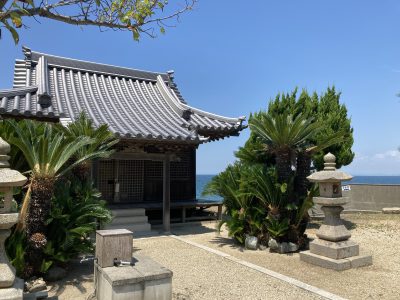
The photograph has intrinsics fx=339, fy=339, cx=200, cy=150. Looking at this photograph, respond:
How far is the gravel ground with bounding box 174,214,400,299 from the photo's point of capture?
18.5 ft

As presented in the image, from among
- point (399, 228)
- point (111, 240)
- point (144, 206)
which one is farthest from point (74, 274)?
point (399, 228)

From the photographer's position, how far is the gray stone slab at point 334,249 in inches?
275

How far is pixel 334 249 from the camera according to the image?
700 cm

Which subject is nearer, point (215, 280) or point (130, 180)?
point (215, 280)

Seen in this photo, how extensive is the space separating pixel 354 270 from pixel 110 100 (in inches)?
377

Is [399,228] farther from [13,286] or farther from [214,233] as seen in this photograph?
[13,286]

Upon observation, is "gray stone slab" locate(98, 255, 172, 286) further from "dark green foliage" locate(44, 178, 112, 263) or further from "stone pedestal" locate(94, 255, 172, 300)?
"dark green foliage" locate(44, 178, 112, 263)

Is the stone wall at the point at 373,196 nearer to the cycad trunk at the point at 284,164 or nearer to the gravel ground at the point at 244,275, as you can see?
the gravel ground at the point at 244,275

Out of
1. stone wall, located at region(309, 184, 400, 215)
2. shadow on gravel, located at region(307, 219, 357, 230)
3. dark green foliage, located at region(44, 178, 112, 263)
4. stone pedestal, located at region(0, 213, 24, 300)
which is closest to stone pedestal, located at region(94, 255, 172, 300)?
stone pedestal, located at region(0, 213, 24, 300)

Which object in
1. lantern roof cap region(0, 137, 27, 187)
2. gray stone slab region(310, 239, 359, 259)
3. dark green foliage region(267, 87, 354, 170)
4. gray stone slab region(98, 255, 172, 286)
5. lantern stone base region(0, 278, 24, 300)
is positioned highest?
dark green foliage region(267, 87, 354, 170)

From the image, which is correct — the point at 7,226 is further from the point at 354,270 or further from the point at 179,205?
the point at 179,205

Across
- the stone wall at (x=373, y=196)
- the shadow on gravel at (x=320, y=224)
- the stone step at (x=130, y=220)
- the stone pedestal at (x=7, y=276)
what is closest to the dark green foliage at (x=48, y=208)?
the stone pedestal at (x=7, y=276)

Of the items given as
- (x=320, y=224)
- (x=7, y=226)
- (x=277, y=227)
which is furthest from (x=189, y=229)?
(x=7, y=226)

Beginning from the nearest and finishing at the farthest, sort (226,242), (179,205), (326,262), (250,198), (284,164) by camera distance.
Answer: (326,262) < (284,164) < (250,198) < (226,242) < (179,205)
